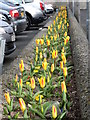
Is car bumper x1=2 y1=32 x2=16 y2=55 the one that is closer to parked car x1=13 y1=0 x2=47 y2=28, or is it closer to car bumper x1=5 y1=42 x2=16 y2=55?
car bumper x1=5 y1=42 x2=16 y2=55

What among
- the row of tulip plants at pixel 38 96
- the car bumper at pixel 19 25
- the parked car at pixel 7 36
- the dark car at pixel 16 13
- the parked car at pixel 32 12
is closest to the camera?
the row of tulip plants at pixel 38 96

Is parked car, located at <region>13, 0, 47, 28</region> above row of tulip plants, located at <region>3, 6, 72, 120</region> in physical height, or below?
below

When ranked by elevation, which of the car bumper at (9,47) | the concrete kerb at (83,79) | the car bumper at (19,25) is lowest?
the car bumper at (19,25)

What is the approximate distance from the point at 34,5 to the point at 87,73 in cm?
1379

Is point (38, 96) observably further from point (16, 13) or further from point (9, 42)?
point (16, 13)

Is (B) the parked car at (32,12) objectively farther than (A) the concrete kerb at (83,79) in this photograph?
Yes

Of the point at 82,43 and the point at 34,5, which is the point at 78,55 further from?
the point at 34,5

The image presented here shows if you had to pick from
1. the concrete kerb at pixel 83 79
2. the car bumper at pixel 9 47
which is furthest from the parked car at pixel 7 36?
the concrete kerb at pixel 83 79

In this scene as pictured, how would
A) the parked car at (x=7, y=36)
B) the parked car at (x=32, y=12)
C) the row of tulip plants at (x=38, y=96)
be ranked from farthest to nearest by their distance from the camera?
the parked car at (x=32, y=12) < the parked car at (x=7, y=36) < the row of tulip plants at (x=38, y=96)

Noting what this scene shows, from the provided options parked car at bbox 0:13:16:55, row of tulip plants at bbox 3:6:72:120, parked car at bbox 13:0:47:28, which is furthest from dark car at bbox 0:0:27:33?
row of tulip plants at bbox 3:6:72:120

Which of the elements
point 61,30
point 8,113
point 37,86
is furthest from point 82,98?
point 61,30

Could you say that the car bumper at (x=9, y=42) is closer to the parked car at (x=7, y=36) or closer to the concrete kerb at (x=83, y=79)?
the parked car at (x=7, y=36)

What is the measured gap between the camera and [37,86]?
4.50 meters

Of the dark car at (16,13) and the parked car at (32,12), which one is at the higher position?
the dark car at (16,13)
